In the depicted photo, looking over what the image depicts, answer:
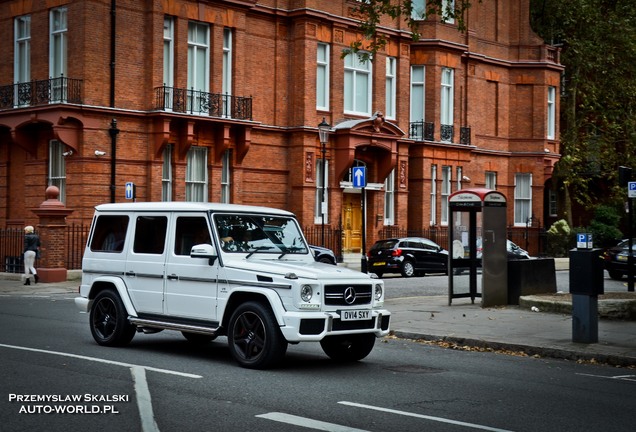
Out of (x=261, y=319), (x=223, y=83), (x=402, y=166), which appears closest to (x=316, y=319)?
(x=261, y=319)

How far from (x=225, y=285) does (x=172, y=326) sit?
1127 millimetres

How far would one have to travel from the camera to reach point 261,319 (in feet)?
36.5

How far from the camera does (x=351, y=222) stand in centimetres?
4044

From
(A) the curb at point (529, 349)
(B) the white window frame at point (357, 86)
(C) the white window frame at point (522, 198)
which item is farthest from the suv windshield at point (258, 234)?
(C) the white window frame at point (522, 198)

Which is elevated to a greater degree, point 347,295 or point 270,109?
point 270,109

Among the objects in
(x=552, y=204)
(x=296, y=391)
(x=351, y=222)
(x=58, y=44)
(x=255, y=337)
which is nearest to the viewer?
(x=296, y=391)

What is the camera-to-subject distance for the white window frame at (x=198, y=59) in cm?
3400

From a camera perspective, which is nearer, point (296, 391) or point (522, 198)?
point (296, 391)

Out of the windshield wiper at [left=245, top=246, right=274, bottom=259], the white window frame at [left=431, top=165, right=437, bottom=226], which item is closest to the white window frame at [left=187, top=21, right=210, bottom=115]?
the white window frame at [left=431, top=165, right=437, bottom=226]

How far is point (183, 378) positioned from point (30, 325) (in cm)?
660

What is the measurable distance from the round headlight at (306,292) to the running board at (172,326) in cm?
133

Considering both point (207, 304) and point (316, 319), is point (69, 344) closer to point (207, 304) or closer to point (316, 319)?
point (207, 304)

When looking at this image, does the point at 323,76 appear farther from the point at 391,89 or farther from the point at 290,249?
the point at 290,249

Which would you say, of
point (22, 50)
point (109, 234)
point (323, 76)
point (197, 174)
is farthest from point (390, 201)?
point (109, 234)
